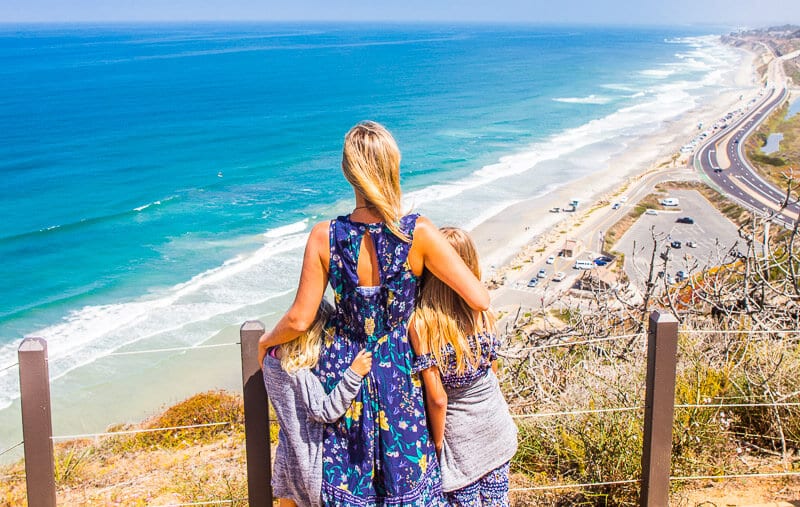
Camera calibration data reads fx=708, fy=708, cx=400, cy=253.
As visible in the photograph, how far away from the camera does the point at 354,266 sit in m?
→ 2.27

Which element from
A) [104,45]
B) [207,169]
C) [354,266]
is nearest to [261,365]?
[354,266]

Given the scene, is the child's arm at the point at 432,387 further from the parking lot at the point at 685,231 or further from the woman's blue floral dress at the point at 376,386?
the parking lot at the point at 685,231

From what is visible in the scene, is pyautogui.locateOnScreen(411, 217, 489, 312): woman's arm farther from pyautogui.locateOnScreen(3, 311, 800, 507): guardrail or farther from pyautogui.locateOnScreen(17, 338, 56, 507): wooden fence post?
pyautogui.locateOnScreen(17, 338, 56, 507): wooden fence post

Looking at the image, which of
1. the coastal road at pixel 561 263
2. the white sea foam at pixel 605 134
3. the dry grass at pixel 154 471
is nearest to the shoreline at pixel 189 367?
the coastal road at pixel 561 263

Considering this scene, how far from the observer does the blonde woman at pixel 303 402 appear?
2.29 metres

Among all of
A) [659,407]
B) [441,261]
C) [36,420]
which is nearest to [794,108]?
[659,407]

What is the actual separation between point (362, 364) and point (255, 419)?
66cm

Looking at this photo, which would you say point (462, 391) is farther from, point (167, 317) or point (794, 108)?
point (794, 108)

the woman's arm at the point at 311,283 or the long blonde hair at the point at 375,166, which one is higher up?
the long blonde hair at the point at 375,166

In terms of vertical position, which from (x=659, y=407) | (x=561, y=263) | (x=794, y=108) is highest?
(x=794, y=108)

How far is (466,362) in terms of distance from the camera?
7.80 feet

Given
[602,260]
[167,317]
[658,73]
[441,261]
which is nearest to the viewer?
[441,261]

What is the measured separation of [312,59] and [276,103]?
177 feet

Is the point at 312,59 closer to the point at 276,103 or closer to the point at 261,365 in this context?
the point at 276,103
